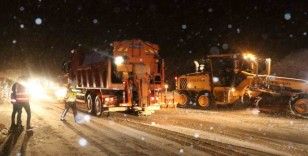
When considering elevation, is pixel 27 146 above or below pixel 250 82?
below

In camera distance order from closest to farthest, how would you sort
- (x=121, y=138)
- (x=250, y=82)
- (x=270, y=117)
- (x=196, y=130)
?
(x=121, y=138) < (x=196, y=130) < (x=270, y=117) < (x=250, y=82)

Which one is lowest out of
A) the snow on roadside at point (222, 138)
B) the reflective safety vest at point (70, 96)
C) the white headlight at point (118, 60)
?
the snow on roadside at point (222, 138)

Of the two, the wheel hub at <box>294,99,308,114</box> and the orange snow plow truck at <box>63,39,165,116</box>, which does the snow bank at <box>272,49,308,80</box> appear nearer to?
the wheel hub at <box>294,99,308,114</box>

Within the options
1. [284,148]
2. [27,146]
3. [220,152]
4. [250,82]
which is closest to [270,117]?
[250,82]

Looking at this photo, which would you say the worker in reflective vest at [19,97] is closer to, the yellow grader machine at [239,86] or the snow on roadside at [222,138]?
the snow on roadside at [222,138]

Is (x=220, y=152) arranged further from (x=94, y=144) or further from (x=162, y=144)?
(x=94, y=144)

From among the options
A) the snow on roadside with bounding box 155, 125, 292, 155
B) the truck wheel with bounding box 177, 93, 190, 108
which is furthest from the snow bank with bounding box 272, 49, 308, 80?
the snow on roadside with bounding box 155, 125, 292, 155

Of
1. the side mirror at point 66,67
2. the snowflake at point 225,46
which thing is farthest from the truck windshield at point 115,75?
the snowflake at point 225,46

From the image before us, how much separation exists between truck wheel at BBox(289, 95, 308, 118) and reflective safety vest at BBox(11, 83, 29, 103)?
37.4ft

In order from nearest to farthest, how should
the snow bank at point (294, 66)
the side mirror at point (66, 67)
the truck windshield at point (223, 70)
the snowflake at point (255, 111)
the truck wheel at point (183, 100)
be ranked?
1. the snowflake at point (255, 111)
2. the truck windshield at point (223, 70)
3. the side mirror at point (66, 67)
4. the truck wheel at point (183, 100)
5. the snow bank at point (294, 66)

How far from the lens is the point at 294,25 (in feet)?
132

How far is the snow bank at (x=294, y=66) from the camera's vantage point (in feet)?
107

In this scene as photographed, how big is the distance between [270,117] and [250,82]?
10.9 ft

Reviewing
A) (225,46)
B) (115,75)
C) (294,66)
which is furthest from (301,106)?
(225,46)
